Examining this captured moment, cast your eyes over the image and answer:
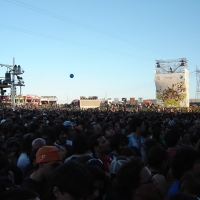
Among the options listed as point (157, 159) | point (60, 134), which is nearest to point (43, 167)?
point (157, 159)

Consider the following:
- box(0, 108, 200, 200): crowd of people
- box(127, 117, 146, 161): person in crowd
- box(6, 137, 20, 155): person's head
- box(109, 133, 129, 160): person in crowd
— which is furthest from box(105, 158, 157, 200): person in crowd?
box(127, 117, 146, 161): person in crowd

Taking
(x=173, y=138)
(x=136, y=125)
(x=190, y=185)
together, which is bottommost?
(x=190, y=185)

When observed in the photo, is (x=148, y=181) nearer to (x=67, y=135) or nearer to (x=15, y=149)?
(x=15, y=149)

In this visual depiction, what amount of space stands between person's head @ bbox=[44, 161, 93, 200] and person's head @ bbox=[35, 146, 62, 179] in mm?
1045

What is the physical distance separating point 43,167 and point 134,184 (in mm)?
1266

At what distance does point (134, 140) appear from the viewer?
7.68 meters

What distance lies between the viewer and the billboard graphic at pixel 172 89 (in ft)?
196

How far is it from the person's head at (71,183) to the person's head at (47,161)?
105 cm

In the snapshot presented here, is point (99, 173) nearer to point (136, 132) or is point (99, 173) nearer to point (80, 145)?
point (80, 145)

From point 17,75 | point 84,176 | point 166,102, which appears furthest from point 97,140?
point 166,102

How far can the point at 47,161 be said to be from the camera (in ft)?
12.3

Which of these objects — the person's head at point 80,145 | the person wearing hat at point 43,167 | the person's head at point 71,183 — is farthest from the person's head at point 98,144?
the person's head at point 71,183

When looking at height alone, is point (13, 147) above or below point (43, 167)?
below

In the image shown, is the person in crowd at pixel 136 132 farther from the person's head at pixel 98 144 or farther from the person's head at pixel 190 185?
the person's head at pixel 190 185
